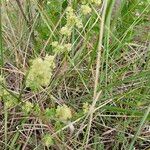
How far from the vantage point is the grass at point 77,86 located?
39.7 inches

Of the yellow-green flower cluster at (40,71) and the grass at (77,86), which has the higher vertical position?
the yellow-green flower cluster at (40,71)

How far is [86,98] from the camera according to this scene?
3.71ft

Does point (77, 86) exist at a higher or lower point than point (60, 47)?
lower

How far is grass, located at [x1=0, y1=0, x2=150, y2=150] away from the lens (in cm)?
101

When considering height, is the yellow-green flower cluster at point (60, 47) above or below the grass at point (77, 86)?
above

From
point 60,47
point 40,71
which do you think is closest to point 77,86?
point 60,47

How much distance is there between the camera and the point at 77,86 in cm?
118

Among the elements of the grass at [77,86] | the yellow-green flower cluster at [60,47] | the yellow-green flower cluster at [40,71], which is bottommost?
the grass at [77,86]

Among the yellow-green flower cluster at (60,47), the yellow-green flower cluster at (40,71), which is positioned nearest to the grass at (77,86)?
the yellow-green flower cluster at (60,47)

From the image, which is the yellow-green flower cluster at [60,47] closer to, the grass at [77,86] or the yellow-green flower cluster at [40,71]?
the grass at [77,86]

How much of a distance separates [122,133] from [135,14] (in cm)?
53

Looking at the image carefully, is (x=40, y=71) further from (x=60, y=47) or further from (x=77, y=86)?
(x=77, y=86)

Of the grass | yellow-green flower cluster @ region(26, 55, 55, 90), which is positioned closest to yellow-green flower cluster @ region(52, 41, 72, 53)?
the grass

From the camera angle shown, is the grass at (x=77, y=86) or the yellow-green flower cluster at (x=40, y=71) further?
the grass at (x=77, y=86)
